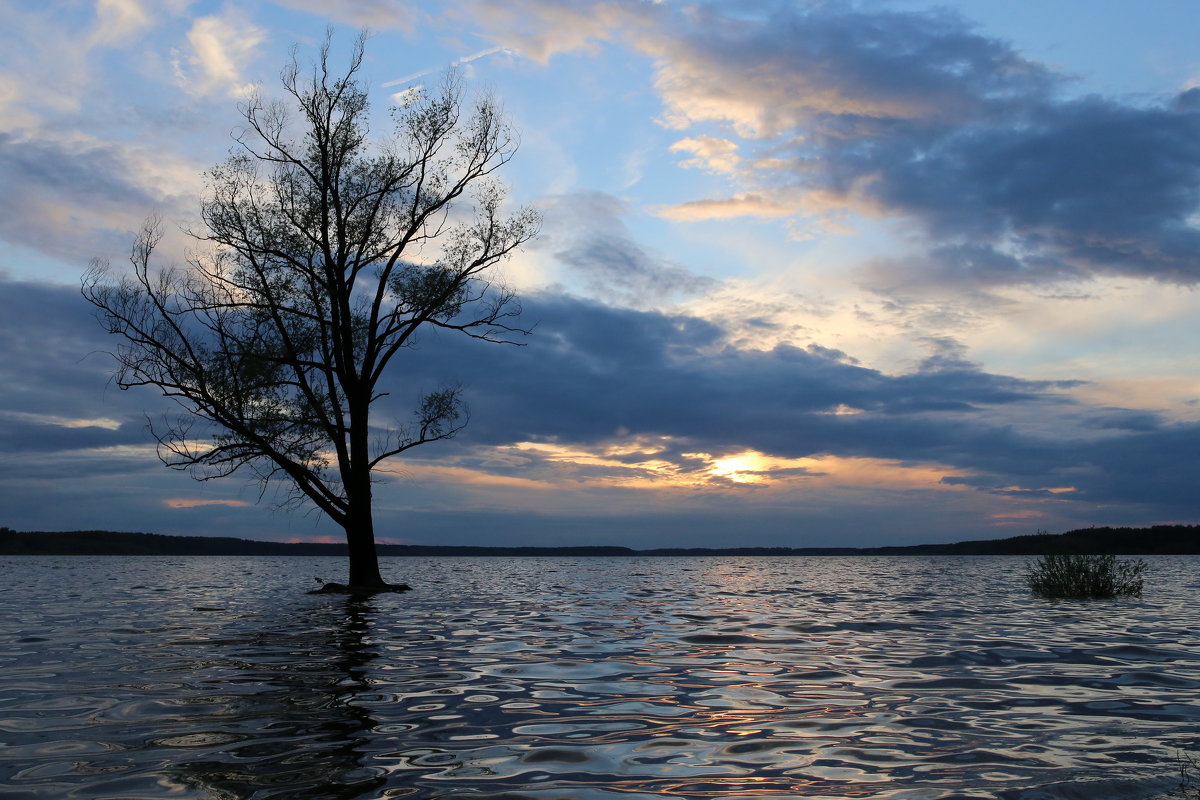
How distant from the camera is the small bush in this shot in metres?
26.4

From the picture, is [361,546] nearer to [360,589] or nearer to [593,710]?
[360,589]

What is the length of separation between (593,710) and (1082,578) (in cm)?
2416

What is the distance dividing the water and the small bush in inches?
359

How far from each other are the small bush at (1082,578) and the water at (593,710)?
9.11 meters

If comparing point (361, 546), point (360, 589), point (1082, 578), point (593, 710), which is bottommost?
point (360, 589)

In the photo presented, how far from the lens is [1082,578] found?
2647 centimetres

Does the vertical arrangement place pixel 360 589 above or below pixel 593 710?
below

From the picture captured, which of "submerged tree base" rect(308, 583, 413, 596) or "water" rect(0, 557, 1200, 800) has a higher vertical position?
"water" rect(0, 557, 1200, 800)

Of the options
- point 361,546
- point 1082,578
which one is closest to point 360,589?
point 361,546

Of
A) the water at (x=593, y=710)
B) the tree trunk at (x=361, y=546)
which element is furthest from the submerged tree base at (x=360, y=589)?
the water at (x=593, y=710)

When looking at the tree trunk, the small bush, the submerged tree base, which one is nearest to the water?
the small bush

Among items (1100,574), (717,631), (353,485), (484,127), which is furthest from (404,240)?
(1100,574)

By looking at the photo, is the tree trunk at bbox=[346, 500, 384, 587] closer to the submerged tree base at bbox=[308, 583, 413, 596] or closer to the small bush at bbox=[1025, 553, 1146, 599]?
the submerged tree base at bbox=[308, 583, 413, 596]

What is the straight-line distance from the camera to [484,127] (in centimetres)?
2847
